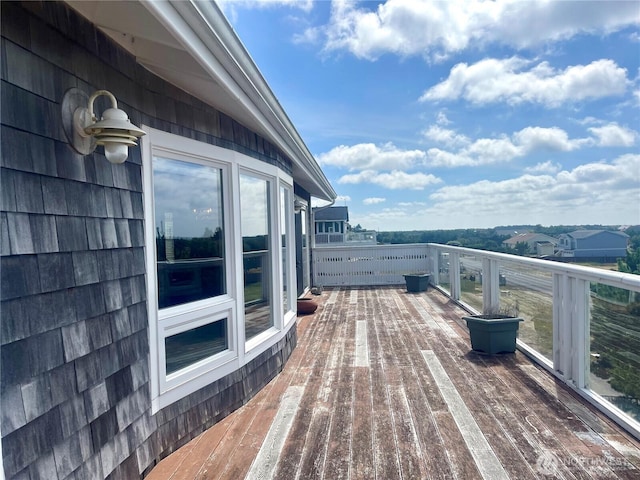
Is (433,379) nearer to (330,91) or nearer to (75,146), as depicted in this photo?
(75,146)

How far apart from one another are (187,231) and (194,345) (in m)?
0.78

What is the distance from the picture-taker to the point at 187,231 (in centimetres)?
272

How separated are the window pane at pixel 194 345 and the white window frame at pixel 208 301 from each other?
A: 35 millimetres

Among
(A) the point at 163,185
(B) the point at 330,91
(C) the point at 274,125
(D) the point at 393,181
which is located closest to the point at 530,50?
(B) the point at 330,91

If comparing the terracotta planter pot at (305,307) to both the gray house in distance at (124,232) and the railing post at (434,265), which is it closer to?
the gray house in distance at (124,232)

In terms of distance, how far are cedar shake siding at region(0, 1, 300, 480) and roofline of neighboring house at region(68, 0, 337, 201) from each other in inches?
3.9

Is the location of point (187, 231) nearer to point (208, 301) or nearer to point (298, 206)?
point (208, 301)

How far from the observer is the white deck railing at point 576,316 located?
2611 mm

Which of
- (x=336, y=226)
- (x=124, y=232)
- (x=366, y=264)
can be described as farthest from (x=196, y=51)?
(x=336, y=226)

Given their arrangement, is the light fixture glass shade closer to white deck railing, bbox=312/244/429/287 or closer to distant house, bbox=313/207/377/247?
white deck railing, bbox=312/244/429/287

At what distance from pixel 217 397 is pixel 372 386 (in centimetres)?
134

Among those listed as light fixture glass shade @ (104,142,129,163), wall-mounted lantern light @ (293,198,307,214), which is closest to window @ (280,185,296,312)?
light fixture glass shade @ (104,142,129,163)

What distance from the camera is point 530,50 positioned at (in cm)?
1130

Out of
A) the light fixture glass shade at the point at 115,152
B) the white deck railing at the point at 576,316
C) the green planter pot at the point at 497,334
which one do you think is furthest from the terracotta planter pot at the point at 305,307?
the light fixture glass shade at the point at 115,152
